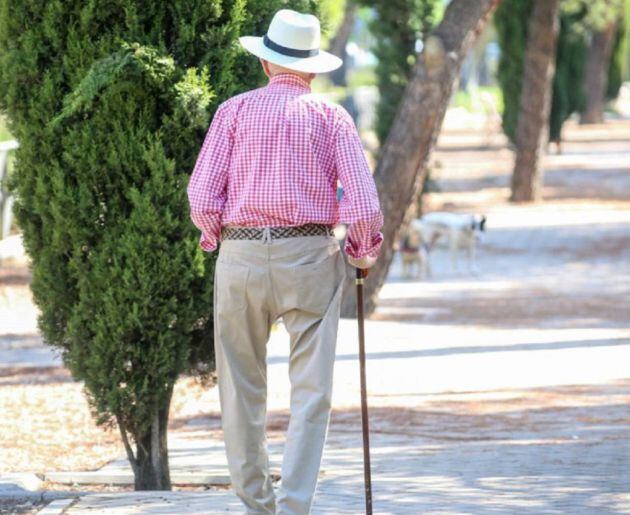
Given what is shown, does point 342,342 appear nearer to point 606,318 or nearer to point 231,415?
point 606,318

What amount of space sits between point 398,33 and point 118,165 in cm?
1349

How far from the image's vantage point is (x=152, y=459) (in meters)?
6.95

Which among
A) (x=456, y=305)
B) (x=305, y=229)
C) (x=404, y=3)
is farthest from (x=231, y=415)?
(x=404, y=3)

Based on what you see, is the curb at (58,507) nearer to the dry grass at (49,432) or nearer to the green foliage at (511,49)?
the dry grass at (49,432)

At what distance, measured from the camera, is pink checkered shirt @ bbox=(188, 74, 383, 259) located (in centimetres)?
542

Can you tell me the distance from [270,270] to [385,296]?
35.8 feet

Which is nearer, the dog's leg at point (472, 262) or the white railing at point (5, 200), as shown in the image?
the white railing at point (5, 200)

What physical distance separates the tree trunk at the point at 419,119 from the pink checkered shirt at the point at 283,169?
8352 mm

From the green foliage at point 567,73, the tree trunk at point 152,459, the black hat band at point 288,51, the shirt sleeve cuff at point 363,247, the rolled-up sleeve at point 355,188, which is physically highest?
the black hat band at point 288,51

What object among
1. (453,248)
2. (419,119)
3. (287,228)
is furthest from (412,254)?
(287,228)

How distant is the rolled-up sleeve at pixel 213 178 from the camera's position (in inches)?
216

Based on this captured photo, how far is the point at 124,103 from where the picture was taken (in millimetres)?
6340

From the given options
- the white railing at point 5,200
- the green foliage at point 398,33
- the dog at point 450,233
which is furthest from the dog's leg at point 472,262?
the white railing at point 5,200

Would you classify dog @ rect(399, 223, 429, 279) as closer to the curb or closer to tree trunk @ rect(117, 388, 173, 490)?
tree trunk @ rect(117, 388, 173, 490)
